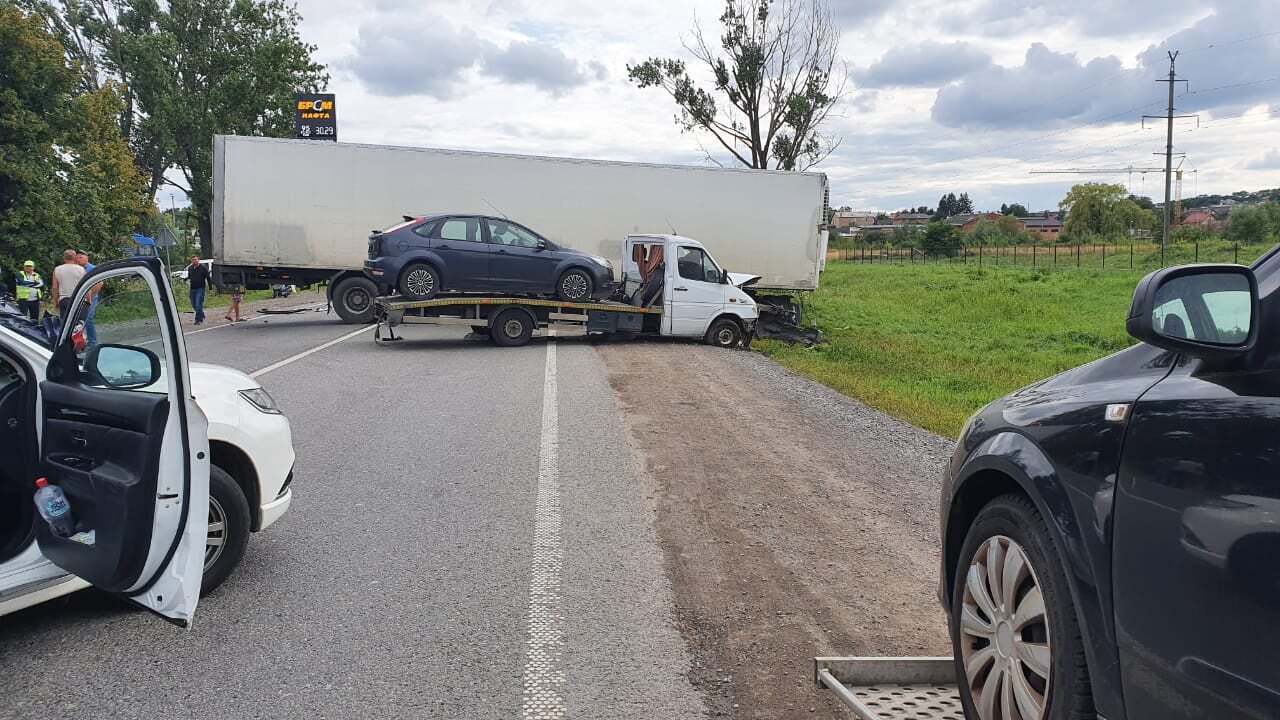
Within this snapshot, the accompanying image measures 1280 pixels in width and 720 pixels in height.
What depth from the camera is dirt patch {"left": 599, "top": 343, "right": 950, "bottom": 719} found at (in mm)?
4375

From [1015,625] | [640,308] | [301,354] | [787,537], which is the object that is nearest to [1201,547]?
[1015,625]

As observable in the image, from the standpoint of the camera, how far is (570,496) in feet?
23.5

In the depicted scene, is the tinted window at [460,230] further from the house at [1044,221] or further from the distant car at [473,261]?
the house at [1044,221]

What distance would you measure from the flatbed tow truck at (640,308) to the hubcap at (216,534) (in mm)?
12890

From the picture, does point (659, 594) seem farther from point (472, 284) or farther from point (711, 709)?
Answer: point (472, 284)

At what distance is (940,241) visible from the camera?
72.9 meters

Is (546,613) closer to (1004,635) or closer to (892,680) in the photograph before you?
(892,680)

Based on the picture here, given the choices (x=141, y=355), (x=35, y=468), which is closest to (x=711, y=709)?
(x=141, y=355)

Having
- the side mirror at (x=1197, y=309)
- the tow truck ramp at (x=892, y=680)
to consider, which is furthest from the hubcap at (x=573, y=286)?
the side mirror at (x=1197, y=309)

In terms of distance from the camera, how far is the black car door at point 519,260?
18812 mm

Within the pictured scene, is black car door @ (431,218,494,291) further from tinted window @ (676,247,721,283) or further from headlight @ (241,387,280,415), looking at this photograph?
headlight @ (241,387,280,415)

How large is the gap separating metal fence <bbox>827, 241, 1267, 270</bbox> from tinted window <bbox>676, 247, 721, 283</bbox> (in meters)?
14.8

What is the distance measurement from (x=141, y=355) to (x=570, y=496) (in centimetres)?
353

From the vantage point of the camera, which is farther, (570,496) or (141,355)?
(570,496)
